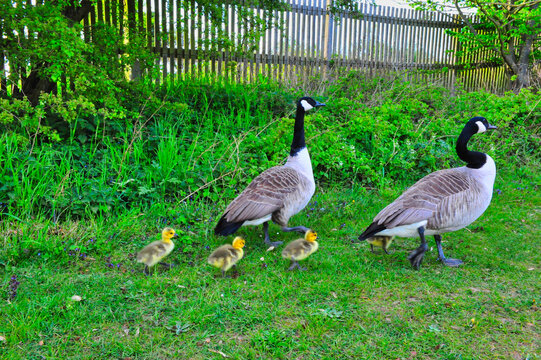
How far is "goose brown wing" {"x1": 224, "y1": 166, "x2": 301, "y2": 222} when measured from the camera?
15.8 feet

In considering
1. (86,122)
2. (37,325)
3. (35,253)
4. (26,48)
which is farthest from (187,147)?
(37,325)

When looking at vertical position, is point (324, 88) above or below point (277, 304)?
above

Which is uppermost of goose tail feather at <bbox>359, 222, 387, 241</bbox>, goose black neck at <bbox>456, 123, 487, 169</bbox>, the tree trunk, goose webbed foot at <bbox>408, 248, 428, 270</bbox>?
the tree trunk

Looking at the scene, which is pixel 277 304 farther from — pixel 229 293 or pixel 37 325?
pixel 37 325

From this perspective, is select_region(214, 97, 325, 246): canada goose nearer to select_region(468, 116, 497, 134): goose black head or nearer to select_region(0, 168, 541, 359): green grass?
select_region(0, 168, 541, 359): green grass

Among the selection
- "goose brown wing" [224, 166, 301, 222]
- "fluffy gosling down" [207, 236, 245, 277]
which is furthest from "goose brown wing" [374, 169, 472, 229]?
"fluffy gosling down" [207, 236, 245, 277]

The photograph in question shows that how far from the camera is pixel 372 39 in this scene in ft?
52.4

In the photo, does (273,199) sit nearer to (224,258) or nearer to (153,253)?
(224,258)

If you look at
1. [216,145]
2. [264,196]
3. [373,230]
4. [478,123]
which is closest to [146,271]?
[264,196]

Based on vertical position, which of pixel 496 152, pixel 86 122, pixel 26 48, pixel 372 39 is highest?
pixel 372 39

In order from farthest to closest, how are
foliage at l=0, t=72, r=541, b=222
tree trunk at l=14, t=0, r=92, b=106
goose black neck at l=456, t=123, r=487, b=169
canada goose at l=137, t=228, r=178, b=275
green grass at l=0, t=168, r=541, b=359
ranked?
tree trunk at l=14, t=0, r=92, b=106 → foliage at l=0, t=72, r=541, b=222 → goose black neck at l=456, t=123, r=487, b=169 → canada goose at l=137, t=228, r=178, b=275 → green grass at l=0, t=168, r=541, b=359

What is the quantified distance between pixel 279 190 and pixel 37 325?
2.81 metres

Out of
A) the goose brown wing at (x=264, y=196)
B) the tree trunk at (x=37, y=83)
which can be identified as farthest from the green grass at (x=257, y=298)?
the tree trunk at (x=37, y=83)

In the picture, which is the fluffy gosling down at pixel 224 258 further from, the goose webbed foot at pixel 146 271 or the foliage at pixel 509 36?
the foliage at pixel 509 36
